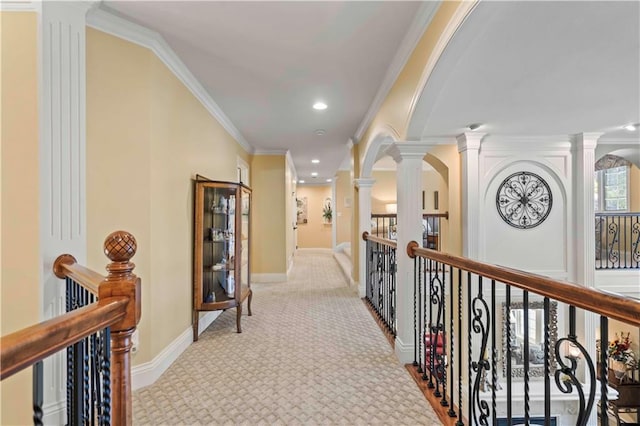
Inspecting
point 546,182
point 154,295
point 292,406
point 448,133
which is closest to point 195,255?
point 154,295

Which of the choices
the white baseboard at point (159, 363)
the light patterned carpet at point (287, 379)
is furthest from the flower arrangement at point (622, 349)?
the white baseboard at point (159, 363)

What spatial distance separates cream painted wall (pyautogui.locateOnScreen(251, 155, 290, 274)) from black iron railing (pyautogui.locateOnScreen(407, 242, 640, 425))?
326 cm

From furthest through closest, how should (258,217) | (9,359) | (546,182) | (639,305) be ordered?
(258,217)
(546,182)
(639,305)
(9,359)

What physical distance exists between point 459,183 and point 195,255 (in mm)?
3964

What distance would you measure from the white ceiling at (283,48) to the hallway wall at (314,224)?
7678mm

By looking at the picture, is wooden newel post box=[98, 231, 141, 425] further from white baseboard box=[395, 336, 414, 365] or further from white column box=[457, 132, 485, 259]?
white column box=[457, 132, 485, 259]

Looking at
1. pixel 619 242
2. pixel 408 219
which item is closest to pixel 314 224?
pixel 619 242

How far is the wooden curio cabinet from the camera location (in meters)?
3.01

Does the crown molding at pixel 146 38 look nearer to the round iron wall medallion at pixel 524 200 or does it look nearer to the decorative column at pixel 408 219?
the decorative column at pixel 408 219

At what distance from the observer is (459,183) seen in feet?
16.2

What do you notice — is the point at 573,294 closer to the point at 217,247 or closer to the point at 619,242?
the point at 217,247

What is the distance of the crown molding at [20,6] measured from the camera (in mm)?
1591

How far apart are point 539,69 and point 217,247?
337cm

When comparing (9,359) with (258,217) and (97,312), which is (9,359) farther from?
(258,217)
